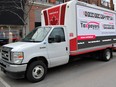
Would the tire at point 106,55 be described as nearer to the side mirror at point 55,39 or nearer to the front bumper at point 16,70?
the side mirror at point 55,39

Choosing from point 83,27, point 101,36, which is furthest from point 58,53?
point 101,36

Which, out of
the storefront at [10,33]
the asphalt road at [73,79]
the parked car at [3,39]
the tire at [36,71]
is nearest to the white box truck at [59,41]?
the tire at [36,71]

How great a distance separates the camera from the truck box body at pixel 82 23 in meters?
7.04

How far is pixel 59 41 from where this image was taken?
653 cm

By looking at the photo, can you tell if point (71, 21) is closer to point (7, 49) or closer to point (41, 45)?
point (41, 45)

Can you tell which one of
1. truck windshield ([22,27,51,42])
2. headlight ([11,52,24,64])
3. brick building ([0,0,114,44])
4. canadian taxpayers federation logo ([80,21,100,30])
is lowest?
headlight ([11,52,24,64])

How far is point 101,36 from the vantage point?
891 centimetres

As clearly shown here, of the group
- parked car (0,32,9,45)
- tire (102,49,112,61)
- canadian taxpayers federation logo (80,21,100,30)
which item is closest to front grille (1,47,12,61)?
canadian taxpayers federation logo (80,21,100,30)

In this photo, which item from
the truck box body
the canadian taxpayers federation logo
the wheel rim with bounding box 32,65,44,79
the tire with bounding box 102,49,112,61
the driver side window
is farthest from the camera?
the tire with bounding box 102,49,112,61

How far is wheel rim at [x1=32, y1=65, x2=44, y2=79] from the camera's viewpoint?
5.87 meters

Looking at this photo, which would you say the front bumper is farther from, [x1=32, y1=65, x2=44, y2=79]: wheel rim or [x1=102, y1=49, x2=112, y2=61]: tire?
[x1=102, y1=49, x2=112, y2=61]: tire

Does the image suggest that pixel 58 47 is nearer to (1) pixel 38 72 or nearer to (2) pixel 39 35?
(2) pixel 39 35

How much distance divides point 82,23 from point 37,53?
9.24ft

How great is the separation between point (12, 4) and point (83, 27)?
1496cm
